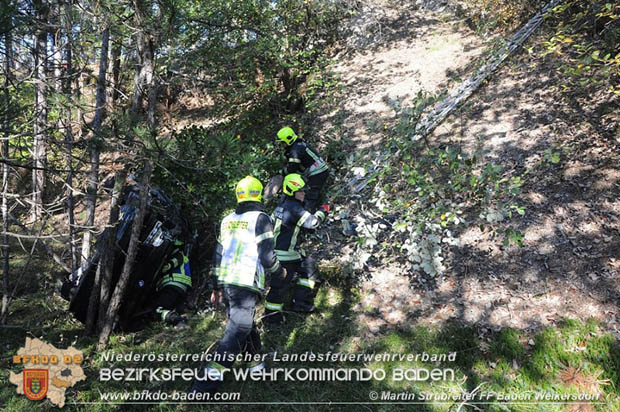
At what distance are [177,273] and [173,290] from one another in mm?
258

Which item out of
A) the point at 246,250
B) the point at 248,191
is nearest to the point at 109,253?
the point at 246,250

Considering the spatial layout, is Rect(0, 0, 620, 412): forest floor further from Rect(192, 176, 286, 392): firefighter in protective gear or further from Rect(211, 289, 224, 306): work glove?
Rect(211, 289, 224, 306): work glove

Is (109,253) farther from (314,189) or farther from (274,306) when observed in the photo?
(314,189)

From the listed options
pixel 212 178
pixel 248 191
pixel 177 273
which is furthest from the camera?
pixel 212 178

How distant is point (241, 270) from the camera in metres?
3.89

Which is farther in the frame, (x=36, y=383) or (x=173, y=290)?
(x=173, y=290)

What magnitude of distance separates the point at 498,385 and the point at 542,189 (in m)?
3.13

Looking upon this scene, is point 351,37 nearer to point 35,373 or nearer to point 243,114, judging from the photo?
Result: point 243,114

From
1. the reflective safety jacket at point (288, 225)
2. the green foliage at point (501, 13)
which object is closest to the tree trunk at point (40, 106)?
the reflective safety jacket at point (288, 225)

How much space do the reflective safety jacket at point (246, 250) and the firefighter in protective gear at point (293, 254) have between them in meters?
0.89

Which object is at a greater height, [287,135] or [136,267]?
[287,135]

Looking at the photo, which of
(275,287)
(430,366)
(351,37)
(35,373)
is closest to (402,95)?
(351,37)

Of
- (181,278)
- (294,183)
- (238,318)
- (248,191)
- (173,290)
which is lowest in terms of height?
(173,290)

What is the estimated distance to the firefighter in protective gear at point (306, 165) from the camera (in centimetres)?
665
